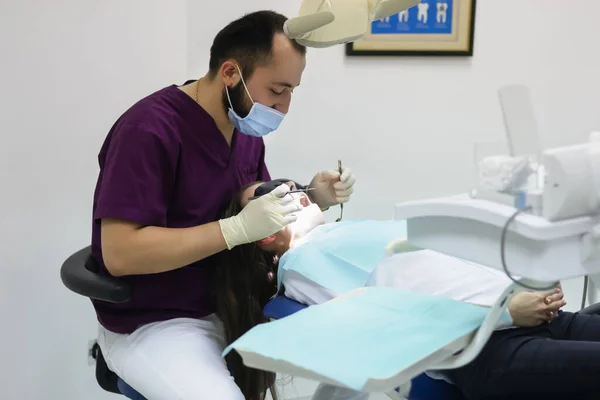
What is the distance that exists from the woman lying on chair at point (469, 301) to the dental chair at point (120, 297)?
0.10ft

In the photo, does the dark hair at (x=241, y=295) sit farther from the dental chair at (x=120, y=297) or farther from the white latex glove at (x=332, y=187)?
the white latex glove at (x=332, y=187)

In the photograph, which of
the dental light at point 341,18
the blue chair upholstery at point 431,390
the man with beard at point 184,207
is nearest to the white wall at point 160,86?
the man with beard at point 184,207

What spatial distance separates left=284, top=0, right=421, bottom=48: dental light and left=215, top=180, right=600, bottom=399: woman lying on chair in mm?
385

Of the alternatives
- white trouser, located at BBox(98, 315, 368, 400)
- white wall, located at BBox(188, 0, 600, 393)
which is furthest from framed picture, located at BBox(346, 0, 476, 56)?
white trouser, located at BBox(98, 315, 368, 400)

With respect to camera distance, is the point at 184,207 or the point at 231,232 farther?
the point at 184,207

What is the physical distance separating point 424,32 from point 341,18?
3.37ft

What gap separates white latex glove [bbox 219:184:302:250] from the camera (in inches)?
57.2

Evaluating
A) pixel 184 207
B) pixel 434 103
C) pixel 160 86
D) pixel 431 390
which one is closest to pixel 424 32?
pixel 434 103

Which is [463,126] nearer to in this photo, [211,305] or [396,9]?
[396,9]

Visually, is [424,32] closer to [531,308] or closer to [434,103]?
[434,103]

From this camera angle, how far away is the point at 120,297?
57.4 inches

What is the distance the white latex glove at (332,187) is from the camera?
1.82m

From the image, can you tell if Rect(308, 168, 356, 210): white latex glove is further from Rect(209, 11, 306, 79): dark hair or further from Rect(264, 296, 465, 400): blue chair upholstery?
Rect(264, 296, 465, 400): blue chair upholstery

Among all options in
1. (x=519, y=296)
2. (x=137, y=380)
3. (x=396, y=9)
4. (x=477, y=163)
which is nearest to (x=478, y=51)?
(x=396, y=9)
